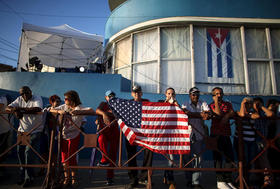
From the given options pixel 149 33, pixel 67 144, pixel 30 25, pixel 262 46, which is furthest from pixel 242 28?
pixel 30 25

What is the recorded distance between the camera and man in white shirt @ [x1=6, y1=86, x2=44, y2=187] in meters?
3.44

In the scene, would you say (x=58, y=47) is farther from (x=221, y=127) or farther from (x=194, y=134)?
(x=221, y=127)

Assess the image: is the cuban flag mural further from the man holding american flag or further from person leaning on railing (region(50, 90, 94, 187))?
person leaning on railing (region(50, 90, 94, 187))

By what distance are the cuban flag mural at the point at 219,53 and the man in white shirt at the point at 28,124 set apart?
6.39 m

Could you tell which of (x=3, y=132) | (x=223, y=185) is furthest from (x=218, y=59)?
(x=3, y=132)

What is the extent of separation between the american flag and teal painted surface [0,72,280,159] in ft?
11.7

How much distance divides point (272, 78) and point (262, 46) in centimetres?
145

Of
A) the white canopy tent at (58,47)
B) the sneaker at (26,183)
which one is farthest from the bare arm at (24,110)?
the white canopy tent at (58,47)

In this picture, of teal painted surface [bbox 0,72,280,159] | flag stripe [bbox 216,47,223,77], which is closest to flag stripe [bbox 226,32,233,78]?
flag stripe [bbox 216,47,223,77]

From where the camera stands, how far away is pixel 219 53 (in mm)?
7465

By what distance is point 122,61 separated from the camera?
→ 875 cm

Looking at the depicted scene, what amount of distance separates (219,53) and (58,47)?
9.02 meters

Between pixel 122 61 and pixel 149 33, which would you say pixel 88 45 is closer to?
pixel 122 61

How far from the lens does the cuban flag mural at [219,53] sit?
736 cm
